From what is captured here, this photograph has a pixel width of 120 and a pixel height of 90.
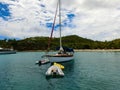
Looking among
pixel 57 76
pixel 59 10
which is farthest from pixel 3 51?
pixel 57 76

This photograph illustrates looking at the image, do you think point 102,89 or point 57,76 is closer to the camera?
point 102,89

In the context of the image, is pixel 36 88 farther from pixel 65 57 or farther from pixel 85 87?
pixel 65 57

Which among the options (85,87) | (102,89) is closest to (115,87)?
(102,89)

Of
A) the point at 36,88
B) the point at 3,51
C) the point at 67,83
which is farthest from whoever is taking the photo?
the point at 3,51

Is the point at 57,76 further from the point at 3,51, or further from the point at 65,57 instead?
the point at 3,51

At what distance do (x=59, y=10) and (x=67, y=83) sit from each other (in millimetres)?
37794

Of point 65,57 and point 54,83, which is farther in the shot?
point 65,57

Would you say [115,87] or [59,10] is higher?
[59,10]

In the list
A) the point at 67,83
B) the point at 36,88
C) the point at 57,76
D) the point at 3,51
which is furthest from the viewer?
the point at 3,51

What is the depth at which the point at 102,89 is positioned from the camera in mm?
26000

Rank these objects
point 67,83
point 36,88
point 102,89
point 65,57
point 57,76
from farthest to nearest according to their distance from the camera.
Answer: point 65,57
point 57,76
point 67,83
point 36,88
point 102,89

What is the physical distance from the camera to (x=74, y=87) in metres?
28.0

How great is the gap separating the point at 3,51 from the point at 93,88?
184 m

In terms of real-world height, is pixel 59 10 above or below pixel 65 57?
above
